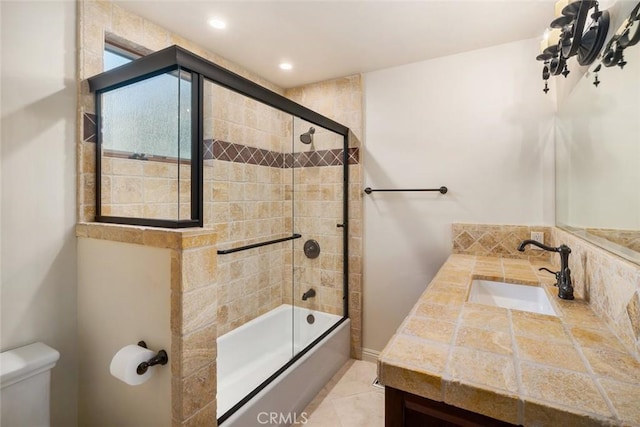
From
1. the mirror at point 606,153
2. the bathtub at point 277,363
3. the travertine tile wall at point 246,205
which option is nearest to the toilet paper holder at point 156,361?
the bathtub at point 277,363

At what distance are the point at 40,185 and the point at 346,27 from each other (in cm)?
177

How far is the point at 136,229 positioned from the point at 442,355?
46.4 inches

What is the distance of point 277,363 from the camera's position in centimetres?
193

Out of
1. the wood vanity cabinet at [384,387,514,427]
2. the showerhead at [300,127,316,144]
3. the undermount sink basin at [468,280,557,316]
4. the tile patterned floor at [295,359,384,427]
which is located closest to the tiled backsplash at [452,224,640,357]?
the undermount sink basin at [468,280,557,316]

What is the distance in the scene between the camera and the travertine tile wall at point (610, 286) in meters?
0.83

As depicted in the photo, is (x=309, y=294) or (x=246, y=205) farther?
(x=309, y=294)

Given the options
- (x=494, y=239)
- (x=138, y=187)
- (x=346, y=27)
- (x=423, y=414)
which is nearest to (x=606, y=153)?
(x=494, y=239)

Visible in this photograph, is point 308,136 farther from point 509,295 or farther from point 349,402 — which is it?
point 349,402

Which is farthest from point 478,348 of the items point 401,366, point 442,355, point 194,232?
point 194,232

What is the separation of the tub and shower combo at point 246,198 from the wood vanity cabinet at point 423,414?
2.98 feet

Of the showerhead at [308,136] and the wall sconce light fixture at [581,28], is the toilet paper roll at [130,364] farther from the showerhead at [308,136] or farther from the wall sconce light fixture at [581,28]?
the wall sconce light fixture at [581,28]

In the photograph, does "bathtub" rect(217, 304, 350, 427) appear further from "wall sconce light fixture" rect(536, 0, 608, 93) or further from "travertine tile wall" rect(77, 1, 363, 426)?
"wall sconce light fixture" rect(536, 0, 608, 93)

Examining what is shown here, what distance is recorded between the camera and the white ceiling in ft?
5.14

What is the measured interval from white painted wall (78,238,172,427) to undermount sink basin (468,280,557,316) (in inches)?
54.9
